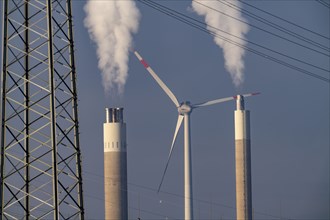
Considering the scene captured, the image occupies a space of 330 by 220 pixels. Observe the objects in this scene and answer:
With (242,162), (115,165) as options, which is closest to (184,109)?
(242,162)

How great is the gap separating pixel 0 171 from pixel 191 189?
141 meters

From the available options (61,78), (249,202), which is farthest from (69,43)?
(249,202)

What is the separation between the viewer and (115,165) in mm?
172750

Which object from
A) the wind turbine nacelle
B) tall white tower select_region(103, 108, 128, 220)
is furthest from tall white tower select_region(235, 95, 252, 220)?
tall white tower select_region(103, 108, 128, 220)

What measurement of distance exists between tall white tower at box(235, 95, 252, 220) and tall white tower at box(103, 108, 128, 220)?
949 inches

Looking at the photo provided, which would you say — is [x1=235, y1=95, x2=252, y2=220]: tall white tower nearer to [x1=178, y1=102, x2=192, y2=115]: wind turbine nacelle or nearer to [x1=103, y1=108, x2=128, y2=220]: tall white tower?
[x1=178, y1=102, x2=192, y2=115]: wind turbine nacelle

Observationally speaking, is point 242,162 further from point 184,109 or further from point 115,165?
point 115,165

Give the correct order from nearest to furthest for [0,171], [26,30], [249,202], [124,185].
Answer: [0,171], [26,30], [124,185], [249,202]

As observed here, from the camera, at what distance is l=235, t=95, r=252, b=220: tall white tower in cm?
18125

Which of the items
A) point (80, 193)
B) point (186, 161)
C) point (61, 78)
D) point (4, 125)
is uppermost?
point (186, 161)

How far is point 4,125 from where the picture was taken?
38219 mm

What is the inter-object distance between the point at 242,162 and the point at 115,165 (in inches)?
1057

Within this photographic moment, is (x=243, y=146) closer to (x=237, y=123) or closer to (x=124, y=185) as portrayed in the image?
(x=237, y=123)

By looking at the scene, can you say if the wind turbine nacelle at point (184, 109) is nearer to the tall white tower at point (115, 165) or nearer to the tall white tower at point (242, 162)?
the tall white tower at point (115, 165)
